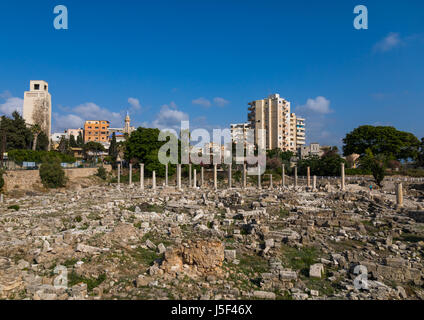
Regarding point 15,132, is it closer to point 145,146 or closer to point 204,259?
point 145,146

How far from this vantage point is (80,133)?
107438mm

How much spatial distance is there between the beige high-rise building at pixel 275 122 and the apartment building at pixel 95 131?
5680 centimetres

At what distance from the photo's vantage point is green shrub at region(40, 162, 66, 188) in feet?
114

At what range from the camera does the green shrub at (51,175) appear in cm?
3462

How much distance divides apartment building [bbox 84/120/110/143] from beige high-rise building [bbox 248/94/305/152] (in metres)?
56.8

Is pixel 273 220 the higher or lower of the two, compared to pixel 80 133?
lower

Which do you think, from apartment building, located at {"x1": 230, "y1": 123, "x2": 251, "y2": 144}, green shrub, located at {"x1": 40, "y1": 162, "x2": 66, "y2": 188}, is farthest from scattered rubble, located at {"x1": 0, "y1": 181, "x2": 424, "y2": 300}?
apartment building, located at {"x1": 230, "y1": 123, "x2": 251, "y2": 144}

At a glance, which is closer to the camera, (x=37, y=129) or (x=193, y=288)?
(x=193, y=288)

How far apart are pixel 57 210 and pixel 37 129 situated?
151ft

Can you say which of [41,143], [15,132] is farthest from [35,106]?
[15,132]

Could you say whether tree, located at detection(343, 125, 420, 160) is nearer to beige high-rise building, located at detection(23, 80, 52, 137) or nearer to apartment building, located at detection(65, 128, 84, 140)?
beige high-rise building, located at detection(23, 80, 52, 137)

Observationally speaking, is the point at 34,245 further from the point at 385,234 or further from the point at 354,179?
the point at 354,179
